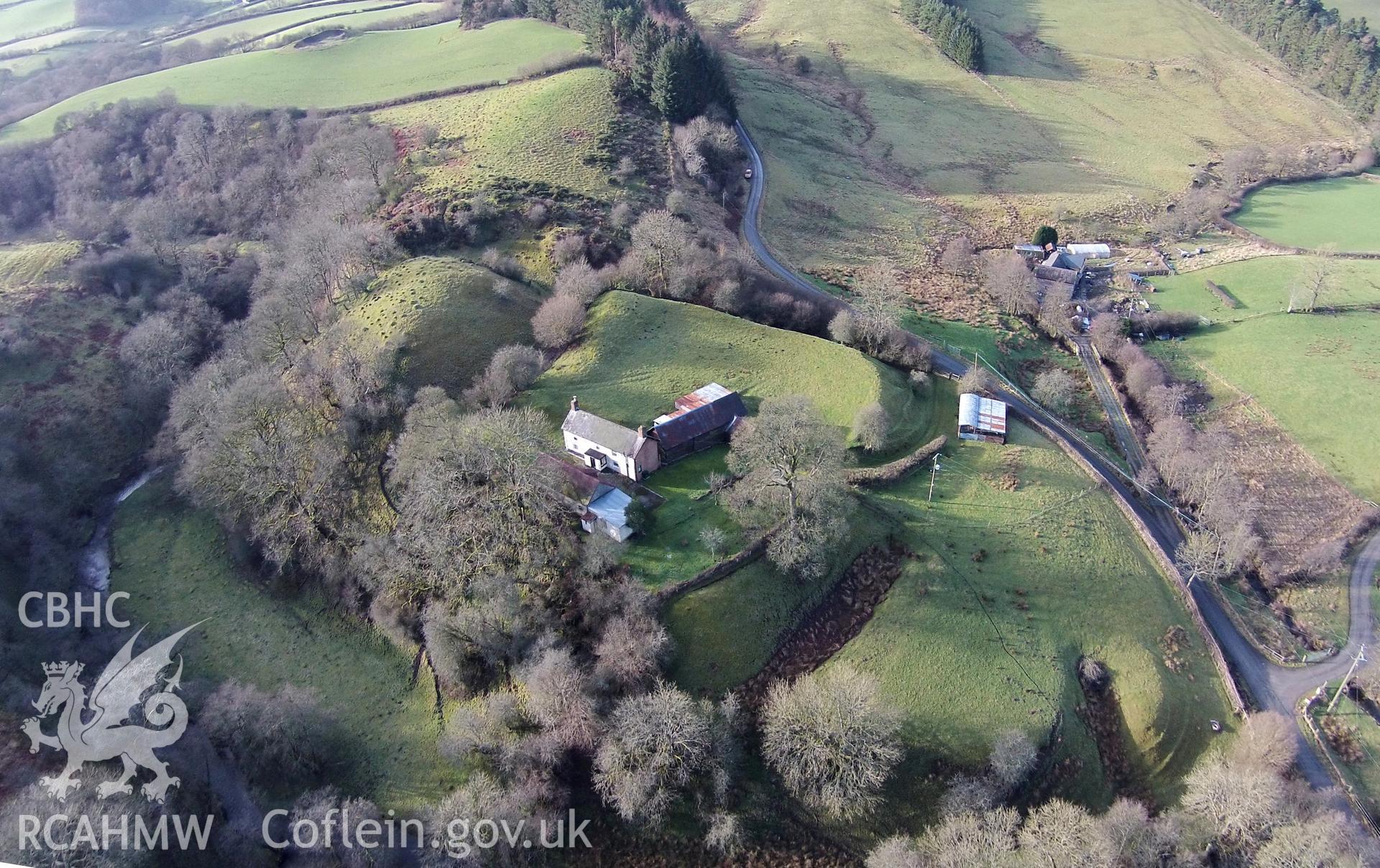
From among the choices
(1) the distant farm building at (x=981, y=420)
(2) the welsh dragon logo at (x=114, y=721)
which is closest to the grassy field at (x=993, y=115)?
(1) the distant farm building at (x=981, y=420)

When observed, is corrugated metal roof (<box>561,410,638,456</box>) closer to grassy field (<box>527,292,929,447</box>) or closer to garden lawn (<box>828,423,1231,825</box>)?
grassy field (<box>527,292,929,447</box>)

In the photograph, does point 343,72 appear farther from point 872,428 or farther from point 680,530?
point 872,428

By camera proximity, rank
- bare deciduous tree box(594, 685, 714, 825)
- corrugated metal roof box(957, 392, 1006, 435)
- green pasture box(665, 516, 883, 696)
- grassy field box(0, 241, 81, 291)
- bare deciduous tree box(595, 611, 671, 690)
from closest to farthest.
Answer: bare deciduous tree box(594, 685, 714, 825) → bare deciduous tree box(595, 611, 671, 690) → green pasture box(665, 516, 883, 696) → corrugated metal roof box(957, 392, 1006, 435) → grassy field box(0, 241, 81, 291)

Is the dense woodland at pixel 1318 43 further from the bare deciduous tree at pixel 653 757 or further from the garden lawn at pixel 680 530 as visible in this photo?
the bare deciduous tree at pixel 653 757

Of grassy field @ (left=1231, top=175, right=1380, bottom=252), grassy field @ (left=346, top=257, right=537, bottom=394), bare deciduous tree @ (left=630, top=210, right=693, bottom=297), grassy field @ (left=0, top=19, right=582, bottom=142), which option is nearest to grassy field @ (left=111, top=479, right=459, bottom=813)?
grassy field @ (left=346, top=257, right=537, bottom=394)

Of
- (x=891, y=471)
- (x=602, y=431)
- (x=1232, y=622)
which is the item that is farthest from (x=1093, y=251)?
(x=602, y=431)

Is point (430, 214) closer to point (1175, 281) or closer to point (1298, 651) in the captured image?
point (1298, 651)

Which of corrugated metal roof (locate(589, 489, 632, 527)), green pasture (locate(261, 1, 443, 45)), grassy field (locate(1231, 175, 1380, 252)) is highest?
green pasture (locate(261, 1, 443, 45))
